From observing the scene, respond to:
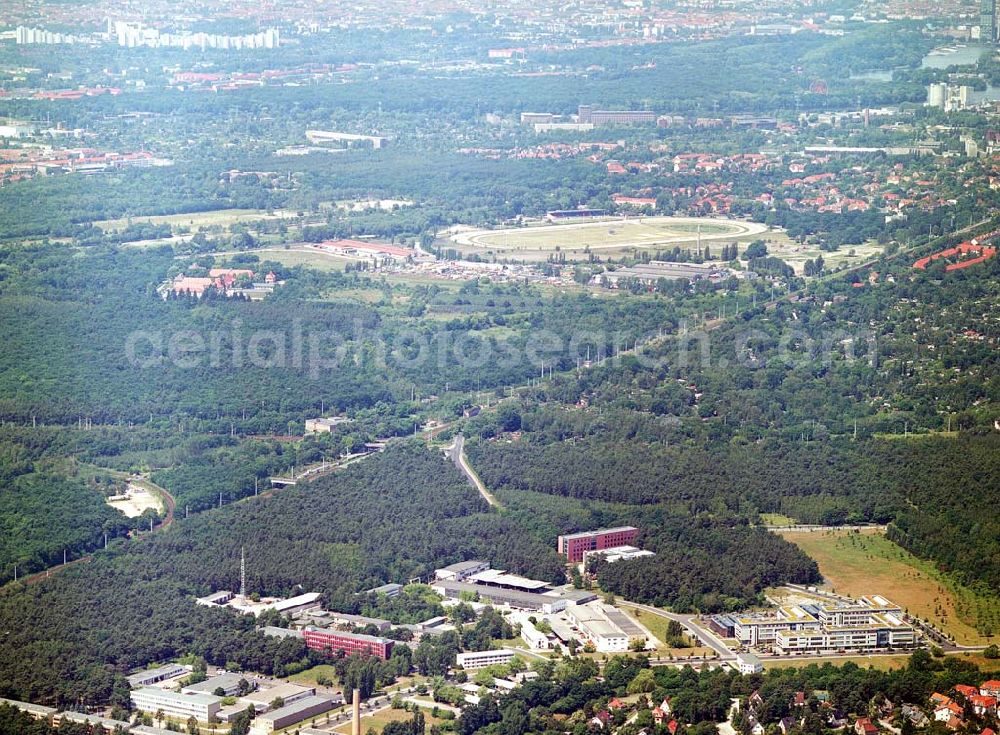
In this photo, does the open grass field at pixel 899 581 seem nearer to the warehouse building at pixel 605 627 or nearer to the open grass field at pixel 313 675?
the warehouse building at pixel 605 627

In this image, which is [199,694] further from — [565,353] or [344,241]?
[344,241]

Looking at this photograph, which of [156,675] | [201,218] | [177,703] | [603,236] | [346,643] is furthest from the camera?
[201,218]

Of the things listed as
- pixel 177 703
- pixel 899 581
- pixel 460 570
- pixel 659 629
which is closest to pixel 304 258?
pixel 460 570

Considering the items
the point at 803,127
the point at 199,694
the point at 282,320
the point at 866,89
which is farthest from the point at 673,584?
the point at 866,89

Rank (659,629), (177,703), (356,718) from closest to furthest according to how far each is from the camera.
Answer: (356,718), (177,703), (659,629)

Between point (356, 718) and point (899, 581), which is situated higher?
point (356, 718)

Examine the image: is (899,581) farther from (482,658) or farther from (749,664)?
(482,658)

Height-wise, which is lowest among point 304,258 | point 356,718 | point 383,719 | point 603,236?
point 603,236
